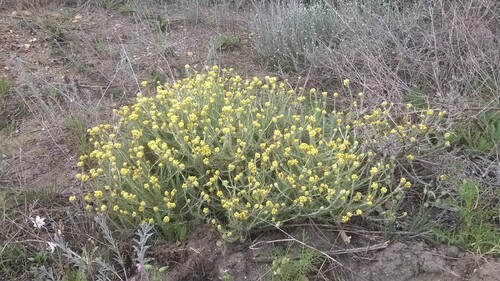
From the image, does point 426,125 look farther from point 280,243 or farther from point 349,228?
point 280,243

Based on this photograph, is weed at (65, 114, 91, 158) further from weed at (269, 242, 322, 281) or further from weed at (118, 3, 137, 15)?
weed at (118, 3, 137, 15)

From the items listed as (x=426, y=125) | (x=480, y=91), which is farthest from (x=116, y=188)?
(x=480, y=91)

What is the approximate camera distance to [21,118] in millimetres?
3949

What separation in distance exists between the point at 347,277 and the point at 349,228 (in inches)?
10.0

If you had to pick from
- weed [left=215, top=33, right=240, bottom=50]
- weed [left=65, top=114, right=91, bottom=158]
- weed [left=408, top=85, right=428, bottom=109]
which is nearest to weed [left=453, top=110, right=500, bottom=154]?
weed [left=408, top=85, right=428, bottom=109]

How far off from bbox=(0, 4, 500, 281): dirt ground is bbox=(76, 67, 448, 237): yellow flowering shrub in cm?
16

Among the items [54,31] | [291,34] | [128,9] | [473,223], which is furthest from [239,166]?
[128,9]

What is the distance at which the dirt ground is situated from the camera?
2.84 m

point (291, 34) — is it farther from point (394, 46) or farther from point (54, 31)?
point (54, 31)

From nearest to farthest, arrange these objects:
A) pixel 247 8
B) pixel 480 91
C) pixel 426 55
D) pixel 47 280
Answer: pixel 47 280, pixel 480 91, pixel 426 55, pixel 247 8

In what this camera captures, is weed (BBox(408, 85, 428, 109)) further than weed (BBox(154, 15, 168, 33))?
No

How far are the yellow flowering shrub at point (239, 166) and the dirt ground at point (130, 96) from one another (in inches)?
6.1

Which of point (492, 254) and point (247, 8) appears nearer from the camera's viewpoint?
point (492, 254)

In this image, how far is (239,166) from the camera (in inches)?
117
